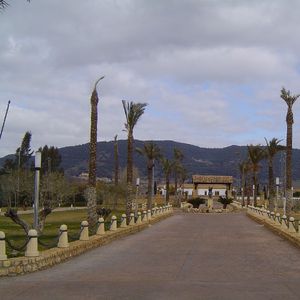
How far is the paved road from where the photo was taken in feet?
35.6

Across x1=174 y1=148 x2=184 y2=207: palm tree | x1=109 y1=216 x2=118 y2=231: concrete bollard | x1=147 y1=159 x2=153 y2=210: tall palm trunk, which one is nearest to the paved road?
x1=109 y1=216 x2=118 y2=231: concrete bollard

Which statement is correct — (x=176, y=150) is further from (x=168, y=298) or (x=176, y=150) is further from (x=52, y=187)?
(x=168, y=298)

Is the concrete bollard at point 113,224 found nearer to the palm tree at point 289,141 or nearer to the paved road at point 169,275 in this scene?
the paved road at point 169,275

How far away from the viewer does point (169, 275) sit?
13484mm

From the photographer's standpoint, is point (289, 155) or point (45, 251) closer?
point (45, 251)

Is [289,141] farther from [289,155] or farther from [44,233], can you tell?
[44,233]

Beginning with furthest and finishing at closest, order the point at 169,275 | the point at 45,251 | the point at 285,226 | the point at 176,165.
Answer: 1. the point at 176,165
2. the point at 285,226
3. the point at 45,251
4. the point at 169,275

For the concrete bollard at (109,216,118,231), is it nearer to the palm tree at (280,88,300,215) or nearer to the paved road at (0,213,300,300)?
the paved road at (0,213,300,300)

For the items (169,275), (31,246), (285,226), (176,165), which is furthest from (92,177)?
(176,165)

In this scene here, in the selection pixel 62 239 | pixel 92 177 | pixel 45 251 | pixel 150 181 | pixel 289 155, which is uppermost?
pixel 289 155

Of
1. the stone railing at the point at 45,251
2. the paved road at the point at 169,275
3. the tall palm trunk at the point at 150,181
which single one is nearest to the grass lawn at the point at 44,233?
the stone railing at the point at 45,251

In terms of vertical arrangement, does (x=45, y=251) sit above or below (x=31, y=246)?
below

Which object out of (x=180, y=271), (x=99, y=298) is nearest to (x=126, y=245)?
(x=180, y=271)

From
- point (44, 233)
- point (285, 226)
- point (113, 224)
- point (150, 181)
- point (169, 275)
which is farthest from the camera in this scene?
point (150, 181)
